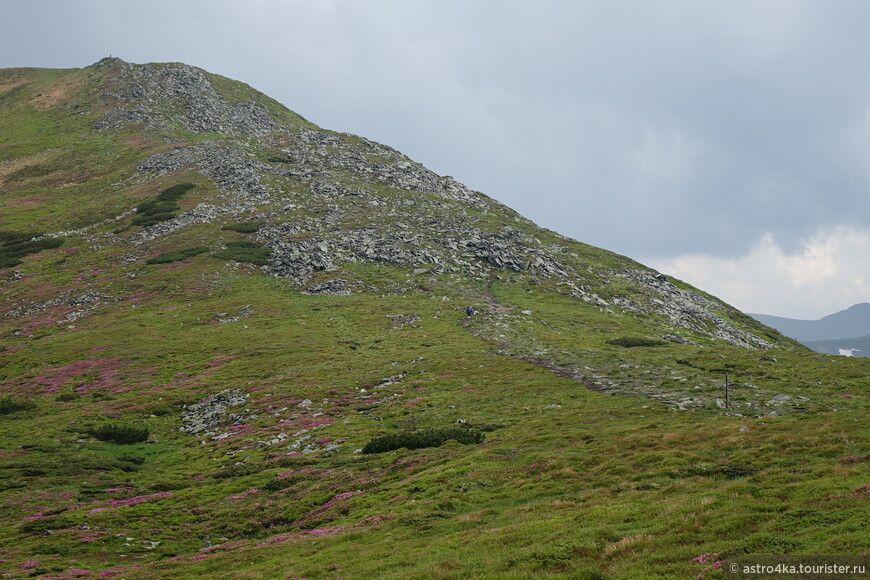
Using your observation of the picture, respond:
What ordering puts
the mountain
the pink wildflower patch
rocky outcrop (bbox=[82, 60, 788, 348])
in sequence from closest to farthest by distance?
1. the mountain
2. the pink wildflower patch
3. rocky outcrop (bbox=[82, 60, 788, 348])

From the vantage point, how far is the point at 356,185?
121 metres

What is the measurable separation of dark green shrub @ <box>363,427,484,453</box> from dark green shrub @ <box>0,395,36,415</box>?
3440 cm

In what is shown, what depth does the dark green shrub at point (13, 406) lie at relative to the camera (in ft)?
144

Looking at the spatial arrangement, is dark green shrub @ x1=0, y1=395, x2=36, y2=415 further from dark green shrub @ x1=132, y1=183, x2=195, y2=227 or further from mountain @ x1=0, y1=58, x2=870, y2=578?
dark green shrub @ x1=132, y1=183, x2=195, y2=227

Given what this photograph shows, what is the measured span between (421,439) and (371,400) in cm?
1095

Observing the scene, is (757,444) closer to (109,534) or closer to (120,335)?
(109,534)

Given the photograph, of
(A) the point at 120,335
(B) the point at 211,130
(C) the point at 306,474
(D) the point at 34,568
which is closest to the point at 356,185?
(B) the point at 211,130

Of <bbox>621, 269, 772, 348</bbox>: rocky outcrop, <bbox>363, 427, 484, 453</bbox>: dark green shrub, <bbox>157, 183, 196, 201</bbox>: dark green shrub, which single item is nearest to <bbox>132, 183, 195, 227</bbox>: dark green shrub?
<bbox>157, 183, 196, 201</bbox>: dark green shrub

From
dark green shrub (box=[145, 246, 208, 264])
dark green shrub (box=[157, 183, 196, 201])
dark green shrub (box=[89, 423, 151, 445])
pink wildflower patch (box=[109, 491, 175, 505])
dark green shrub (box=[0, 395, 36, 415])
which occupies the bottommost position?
dark green shrub (box=[0, 395, 36, 415])

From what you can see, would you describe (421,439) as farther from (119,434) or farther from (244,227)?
(244,227)

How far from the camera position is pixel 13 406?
44281 millimetres

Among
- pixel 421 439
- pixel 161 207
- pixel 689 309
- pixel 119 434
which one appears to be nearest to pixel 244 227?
pixel 161 207

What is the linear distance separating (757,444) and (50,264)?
105273mm

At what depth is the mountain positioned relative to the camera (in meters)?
18.2
